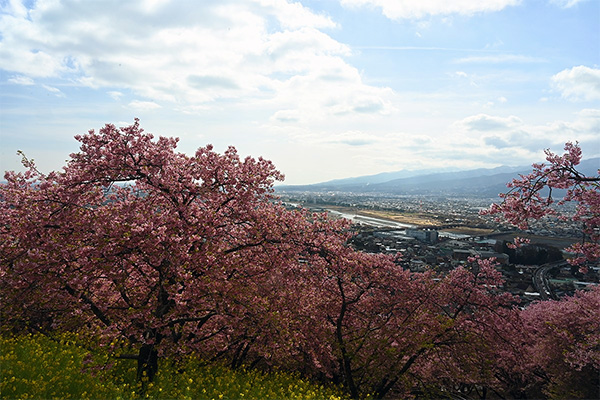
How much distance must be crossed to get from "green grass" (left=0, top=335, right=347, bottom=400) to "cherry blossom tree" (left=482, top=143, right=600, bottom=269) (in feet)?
26.3

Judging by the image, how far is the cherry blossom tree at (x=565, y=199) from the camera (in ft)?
30.9

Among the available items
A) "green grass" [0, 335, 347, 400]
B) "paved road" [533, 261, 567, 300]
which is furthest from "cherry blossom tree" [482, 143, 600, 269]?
"paved road" [533, 261, 567, 300]

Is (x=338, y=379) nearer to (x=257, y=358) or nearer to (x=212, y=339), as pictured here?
(x=257, y=358)

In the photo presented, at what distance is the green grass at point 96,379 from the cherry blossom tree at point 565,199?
8009 millimetres

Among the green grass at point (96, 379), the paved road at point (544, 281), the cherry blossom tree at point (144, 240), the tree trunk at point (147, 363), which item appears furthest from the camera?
the paved road at point (544, 281)

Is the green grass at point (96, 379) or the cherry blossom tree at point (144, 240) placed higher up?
the cherry blossom tree at point (144, 240)

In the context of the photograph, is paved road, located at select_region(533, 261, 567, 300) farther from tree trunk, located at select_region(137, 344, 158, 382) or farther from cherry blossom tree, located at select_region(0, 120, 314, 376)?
tree trunk, located at select_region(137, 344, 158, 382)

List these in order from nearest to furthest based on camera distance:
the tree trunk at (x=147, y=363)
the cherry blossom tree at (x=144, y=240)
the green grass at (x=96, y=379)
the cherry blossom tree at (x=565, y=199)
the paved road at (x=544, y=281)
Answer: the green grass at (x=96, y=379) < the cherry blossom tree at (x=144, y=240) < the cherry blossom tree at (x=565, y=199) < the tree trunk at (x=147, y=363) < the paved road at (x=544, y=281)

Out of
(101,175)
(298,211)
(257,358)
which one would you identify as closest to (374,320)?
(257,358)

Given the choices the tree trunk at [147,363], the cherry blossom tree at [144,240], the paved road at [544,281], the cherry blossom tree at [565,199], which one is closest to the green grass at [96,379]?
the tree trunk at [147,363]

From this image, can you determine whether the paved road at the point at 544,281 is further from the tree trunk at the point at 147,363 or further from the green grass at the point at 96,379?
the tree trunk at the point at 147,363

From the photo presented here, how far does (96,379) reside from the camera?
8.90 m

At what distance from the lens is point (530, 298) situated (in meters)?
54.6

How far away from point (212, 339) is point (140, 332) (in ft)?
12.4
